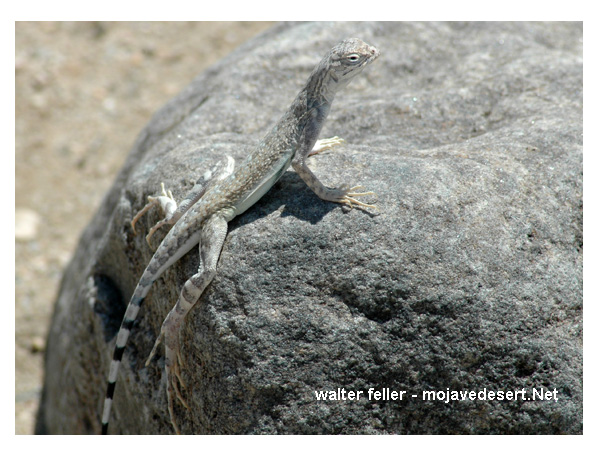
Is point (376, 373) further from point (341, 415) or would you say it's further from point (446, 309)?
point (446, 309)

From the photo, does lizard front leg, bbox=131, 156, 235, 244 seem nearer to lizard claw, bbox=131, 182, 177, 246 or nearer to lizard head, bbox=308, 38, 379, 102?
lizard claw, bbox=131, 182, 177, 246

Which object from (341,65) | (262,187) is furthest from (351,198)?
(341,65)

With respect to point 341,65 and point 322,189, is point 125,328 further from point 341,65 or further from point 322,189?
point 341,65

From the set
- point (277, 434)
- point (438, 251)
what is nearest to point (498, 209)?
point (438, 251)

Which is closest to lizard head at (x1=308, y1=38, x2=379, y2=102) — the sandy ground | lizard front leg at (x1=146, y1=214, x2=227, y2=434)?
lizard front leg at (x1=146, y1=214, x2=227, y2=434)

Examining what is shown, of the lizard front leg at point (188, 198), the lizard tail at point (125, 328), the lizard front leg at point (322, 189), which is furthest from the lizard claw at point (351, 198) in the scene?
the lizard tail at point (125, 328)
